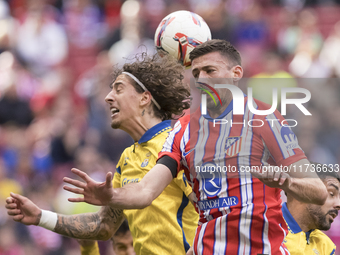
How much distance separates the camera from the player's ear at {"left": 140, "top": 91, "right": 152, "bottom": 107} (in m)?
4.63

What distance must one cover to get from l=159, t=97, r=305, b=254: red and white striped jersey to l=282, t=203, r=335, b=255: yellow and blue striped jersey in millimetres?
1100

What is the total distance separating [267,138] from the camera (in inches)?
129

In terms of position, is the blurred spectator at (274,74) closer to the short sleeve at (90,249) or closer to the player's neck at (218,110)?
the short sleeve at (90,249)

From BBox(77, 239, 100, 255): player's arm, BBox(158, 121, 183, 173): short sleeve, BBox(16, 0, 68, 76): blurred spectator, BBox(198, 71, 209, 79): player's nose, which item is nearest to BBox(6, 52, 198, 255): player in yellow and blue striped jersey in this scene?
BBox(158, 121, 183, 173): short sleeve

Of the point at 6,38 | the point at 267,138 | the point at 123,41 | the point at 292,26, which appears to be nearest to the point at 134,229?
the point at 267,138

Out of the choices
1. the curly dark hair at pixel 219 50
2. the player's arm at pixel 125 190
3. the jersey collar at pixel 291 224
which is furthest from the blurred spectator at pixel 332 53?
the player's arm at pixel 125 190

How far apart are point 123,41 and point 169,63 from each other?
21.2 feet

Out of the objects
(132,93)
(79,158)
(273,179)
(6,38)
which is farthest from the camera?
(6,38)

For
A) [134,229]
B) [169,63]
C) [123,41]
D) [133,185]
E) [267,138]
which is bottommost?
[134,229]

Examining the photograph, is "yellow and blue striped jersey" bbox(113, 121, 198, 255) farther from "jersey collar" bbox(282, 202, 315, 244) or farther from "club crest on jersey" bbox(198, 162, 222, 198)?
"jersey collar" bbox(282, 202, 315, 244)

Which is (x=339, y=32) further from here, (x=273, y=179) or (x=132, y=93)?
(x=273, y=179)

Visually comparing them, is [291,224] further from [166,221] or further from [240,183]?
[240,183]

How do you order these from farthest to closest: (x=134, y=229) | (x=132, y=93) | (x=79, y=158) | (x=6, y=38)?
(x=6, y=38) → (x=79, y=158) → (x=132, y=93) → (x=134, y=229)

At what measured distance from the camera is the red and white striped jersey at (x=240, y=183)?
3.24m
